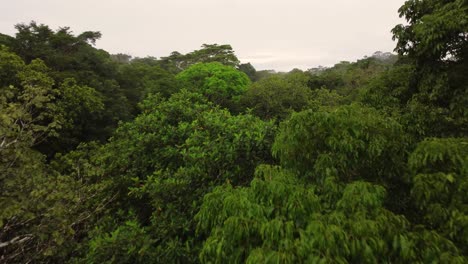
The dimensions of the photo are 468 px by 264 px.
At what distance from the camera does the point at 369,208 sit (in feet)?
10.5

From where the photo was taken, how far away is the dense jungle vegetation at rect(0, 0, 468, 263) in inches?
119

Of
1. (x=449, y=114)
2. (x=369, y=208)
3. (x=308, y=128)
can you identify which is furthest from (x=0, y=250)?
(x=449, y=114)

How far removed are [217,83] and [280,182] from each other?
23.1 m

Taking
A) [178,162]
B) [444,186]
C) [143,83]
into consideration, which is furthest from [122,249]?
[143,83]

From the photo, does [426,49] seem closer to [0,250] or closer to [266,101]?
[0,250]

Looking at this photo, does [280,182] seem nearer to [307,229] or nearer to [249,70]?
[307,229]

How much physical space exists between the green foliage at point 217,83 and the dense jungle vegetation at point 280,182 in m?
15.0

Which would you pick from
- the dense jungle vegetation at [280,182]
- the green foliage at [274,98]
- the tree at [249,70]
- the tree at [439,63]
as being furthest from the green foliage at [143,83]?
the tree at [249,70]

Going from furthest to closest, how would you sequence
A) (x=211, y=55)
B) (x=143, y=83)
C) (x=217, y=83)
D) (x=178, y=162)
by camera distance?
(x=211, y=55)
(x=217, y=83)
(x=143, y=83)
(x=178, y=162)

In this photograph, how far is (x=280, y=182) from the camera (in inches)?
140

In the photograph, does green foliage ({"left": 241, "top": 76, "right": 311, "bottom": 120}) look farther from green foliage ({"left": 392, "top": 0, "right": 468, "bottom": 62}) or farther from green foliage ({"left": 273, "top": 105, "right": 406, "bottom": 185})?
green foliage ({"left": 273, "top": 105, "right": 406, "bottom": 185})

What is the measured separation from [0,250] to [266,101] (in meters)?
19.7

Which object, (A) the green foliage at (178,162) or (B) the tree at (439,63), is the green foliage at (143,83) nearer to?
(A) the green foliage at (178,162)

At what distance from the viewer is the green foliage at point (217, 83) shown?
26.0 metres
